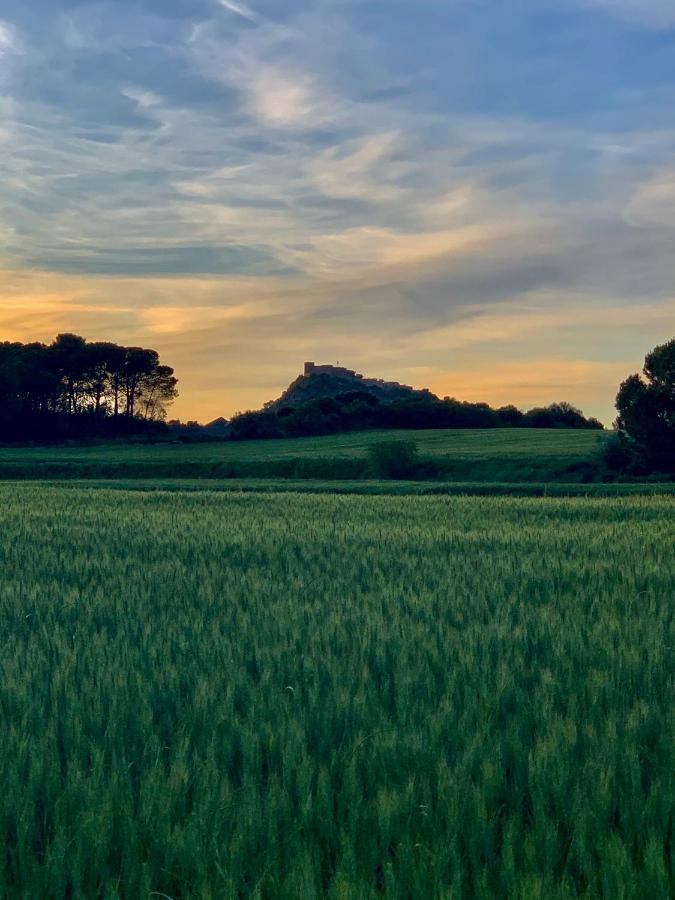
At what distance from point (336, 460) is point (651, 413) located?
19143mm

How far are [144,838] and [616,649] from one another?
375 cm

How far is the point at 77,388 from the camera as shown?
11019 cm

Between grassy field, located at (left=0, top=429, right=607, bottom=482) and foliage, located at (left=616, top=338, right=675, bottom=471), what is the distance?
339cm

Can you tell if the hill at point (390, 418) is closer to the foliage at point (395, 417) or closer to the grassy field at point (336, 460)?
the foliage at point (395, 417)

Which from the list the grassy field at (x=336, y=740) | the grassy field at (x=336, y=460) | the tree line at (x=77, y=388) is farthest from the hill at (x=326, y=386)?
the grassy field at (x=336, y=740)

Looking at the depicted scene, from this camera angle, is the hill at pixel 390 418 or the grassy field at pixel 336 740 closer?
the grassy field at pixel 336 740

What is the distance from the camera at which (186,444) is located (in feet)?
279

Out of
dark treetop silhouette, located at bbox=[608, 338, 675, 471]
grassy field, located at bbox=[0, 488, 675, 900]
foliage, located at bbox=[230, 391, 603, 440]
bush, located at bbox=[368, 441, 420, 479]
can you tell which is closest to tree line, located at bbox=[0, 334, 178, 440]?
foliage, located at bbox=[230, 391, 603, 440]

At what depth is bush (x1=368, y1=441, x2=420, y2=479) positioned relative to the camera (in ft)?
169

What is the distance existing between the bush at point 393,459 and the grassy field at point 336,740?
42.3 m

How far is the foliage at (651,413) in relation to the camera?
47.2 meters

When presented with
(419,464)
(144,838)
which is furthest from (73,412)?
(144,838)

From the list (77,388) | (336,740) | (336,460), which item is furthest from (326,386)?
(336,740)

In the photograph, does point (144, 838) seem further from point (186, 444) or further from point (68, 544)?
point (186, 444)
